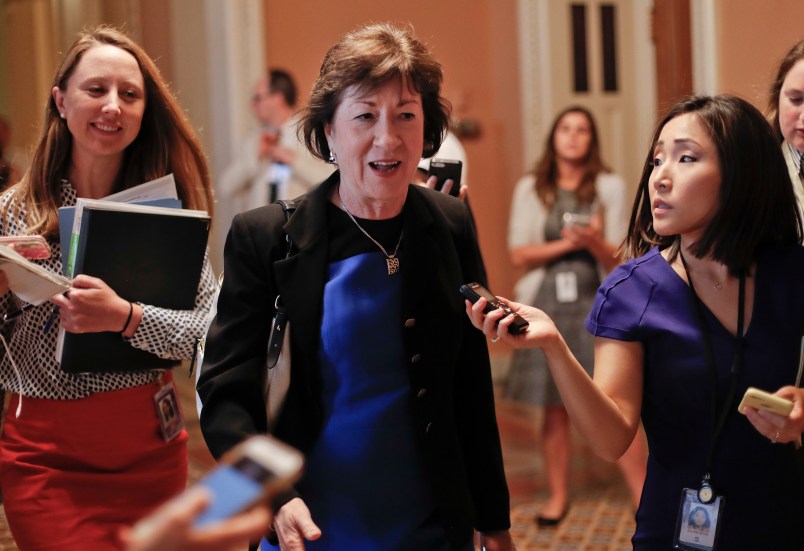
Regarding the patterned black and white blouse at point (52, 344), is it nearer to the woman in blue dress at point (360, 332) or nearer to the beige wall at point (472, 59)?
the woman in blue dress at point (360, 332)

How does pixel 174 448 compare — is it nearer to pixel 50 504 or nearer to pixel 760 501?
pixel 50 504

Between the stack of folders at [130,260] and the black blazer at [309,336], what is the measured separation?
62 cm

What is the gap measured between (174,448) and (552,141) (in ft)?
10.6

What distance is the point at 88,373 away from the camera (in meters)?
2.76

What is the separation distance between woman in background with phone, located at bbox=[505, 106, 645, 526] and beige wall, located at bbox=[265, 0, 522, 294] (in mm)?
3072

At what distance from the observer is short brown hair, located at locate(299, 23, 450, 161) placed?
6.82 ft

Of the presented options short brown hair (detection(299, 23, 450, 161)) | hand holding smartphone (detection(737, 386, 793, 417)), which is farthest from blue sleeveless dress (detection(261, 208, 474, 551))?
hand holding smartphone (detection(737, 386, 793, 417))

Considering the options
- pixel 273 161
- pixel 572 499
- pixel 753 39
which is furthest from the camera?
pixel 273 161

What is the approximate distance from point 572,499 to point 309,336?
3574mm

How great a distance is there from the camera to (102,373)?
278 centimetres

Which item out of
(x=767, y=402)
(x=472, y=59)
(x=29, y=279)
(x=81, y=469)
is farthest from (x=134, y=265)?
(x=472, y=59)

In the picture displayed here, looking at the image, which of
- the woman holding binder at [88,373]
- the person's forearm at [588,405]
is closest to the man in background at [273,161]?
the woman holding binder at [88,373]

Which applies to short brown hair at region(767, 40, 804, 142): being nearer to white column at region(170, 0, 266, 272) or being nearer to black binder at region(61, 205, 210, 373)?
black binder at region(61, 205, 210, 373)

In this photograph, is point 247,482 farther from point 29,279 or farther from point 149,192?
point 149,192
